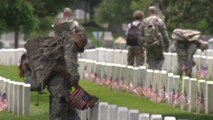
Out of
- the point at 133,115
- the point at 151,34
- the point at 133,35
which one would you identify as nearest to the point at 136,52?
the point at 133,35

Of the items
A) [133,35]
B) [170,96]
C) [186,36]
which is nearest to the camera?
[170,96]

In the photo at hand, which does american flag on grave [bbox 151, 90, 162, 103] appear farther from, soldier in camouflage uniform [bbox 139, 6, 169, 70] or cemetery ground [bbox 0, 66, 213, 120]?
soldier in camouflage uniform [bbox 139, 6, 169, 70]

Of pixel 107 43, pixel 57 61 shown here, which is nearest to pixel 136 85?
pixel 57 61

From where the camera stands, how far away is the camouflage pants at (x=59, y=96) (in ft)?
35.2

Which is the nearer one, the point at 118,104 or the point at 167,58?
the point at 118,104

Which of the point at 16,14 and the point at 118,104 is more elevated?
the point at 16,14

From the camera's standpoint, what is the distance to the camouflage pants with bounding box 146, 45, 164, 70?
1783 centimetres

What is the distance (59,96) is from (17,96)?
8.89ft

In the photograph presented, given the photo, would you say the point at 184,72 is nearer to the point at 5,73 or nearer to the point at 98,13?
the point at 5,73

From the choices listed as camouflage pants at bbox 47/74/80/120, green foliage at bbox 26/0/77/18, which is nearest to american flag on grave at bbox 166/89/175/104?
camouflage pants at bbox 47/74/80/120

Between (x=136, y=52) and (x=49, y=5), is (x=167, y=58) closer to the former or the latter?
(x=136, y=52)

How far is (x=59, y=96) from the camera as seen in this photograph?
1071 cm

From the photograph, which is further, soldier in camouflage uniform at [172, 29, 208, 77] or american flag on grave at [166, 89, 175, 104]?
soldier in camouflage uniform at [172, 29, 208, 77]

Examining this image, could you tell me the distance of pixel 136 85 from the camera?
1639cm
